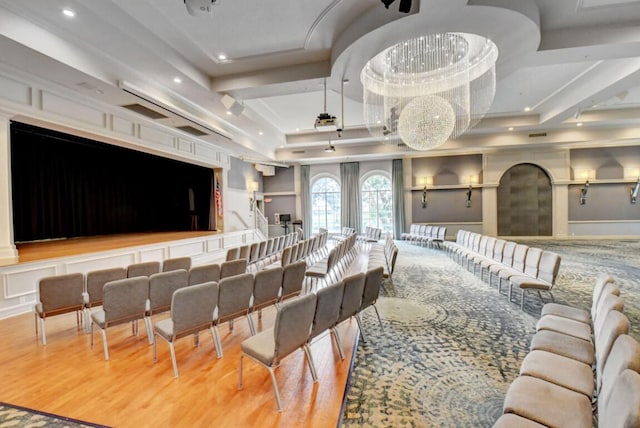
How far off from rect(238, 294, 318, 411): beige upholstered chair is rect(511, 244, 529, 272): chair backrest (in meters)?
4.55

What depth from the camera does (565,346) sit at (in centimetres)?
222

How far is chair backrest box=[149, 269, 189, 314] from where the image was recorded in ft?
10.3

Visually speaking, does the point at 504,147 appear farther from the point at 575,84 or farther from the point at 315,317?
the point at 315,317

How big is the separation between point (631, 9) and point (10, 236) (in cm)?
948

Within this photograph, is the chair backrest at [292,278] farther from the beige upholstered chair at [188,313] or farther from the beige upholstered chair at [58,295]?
the beige upholstered chair at [58,295]

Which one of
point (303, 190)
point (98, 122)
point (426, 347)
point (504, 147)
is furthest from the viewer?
point (303, 190)

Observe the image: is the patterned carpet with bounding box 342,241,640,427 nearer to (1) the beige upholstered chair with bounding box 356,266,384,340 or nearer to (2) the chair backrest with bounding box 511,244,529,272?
(1) the beige upholstered chair with bounding box 356,266,384,340

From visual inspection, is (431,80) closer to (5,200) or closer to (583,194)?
(5,200)

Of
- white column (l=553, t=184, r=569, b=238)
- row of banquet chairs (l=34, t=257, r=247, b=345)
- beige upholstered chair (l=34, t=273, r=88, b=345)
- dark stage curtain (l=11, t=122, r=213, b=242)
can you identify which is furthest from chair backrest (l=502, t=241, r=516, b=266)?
dark stage curtain (l=11, t=122, r=213, b=242)

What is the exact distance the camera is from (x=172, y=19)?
383 cm

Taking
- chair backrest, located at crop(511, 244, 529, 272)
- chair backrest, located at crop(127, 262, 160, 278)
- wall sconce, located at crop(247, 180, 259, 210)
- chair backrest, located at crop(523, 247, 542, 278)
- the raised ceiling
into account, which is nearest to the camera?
the raised ceiling

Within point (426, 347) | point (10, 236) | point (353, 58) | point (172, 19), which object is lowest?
point (426, 347)

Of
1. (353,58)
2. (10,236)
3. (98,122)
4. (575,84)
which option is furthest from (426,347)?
(575,84)

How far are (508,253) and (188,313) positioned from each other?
19.0ft
